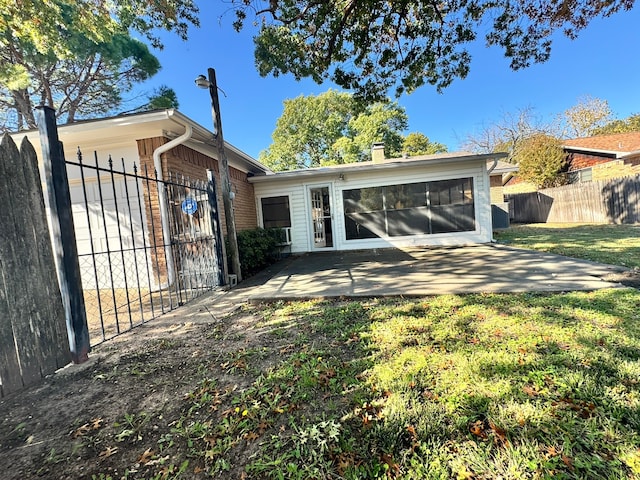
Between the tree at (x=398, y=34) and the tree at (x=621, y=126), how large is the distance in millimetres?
30165

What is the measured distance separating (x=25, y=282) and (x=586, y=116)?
126ft

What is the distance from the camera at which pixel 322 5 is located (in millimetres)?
5340

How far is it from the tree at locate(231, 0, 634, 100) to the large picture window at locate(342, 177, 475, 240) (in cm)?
333

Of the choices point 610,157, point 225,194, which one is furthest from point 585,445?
point 610,157

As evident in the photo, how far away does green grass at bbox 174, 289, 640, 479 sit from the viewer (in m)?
1.45

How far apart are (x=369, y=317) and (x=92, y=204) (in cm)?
618

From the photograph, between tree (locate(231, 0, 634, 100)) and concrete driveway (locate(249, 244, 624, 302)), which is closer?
concrete driveway (locate(249, 244, 624, 302))

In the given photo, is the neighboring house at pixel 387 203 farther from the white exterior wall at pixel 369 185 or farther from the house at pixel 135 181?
the house at pixel 135 181

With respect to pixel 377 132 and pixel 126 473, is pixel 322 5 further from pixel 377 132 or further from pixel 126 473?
pixel 377 132

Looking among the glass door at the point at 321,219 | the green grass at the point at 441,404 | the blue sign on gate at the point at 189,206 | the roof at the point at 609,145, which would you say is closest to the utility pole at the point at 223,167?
the blue sign on gate at the point at 189,206

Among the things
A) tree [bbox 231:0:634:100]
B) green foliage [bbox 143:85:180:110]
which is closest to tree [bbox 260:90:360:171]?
green foliage [bbox 143:85:180:110]

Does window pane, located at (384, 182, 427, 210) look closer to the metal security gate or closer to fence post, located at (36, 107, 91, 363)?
the metal security gate

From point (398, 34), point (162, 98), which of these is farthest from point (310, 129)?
point (398, 34)

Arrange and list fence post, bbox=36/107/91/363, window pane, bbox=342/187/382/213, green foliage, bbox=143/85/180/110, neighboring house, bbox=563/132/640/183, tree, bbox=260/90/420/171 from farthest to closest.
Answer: tree, bbox=260/90/420/171, neighboring house, bbox=563/132/640/183, green foliage, bbox=143/85/180/110, window pane, bbox=342/187/382/213, fence post, bbox=36/107/91/363
